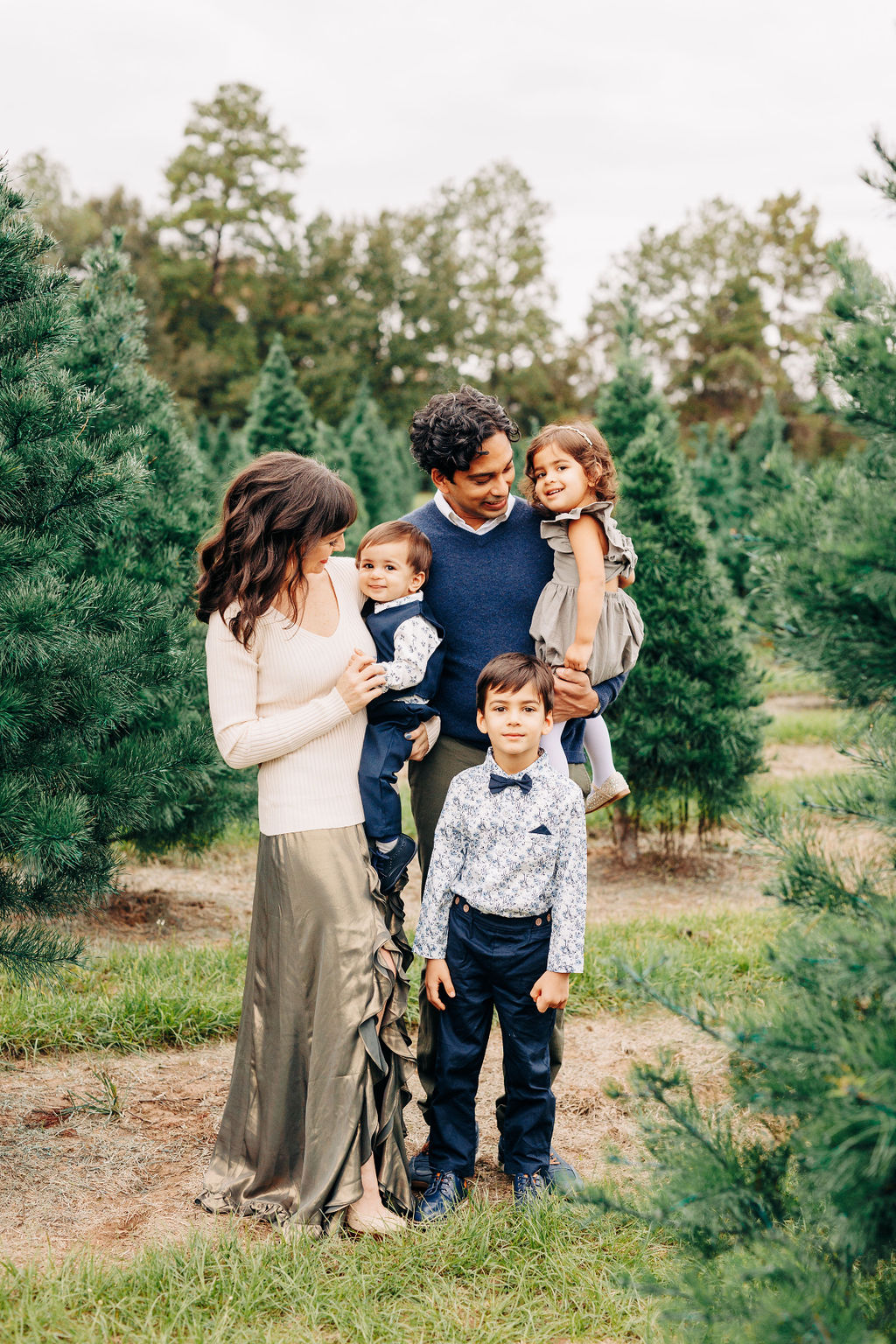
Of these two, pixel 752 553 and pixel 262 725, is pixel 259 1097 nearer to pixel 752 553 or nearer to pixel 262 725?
pixel 262 725

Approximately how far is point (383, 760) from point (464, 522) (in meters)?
0.77

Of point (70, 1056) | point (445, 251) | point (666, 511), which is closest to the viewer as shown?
point (70, 1056)

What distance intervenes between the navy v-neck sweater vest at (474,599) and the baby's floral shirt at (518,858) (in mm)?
273

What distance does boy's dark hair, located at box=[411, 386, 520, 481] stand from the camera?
2902mm

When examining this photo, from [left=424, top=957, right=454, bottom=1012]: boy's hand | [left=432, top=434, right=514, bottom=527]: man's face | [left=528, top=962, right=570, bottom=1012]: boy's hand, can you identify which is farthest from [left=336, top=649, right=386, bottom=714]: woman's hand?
[left=528, top=962, right=570, bottom=1012]: boy's hand

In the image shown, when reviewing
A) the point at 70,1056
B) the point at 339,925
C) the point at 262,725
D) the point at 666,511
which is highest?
the point at 666,511

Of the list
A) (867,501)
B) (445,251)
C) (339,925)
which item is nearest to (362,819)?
(339,925)

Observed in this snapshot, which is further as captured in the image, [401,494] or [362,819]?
[401,494]

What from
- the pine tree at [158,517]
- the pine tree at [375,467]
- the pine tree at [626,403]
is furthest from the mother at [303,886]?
the pine tree at [375,467]

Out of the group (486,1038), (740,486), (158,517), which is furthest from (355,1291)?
(740,486)

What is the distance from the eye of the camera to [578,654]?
315cm

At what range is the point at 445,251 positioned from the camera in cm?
4488

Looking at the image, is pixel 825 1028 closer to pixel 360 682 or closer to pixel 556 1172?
pixel 360 682

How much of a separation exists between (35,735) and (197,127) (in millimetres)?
41872
